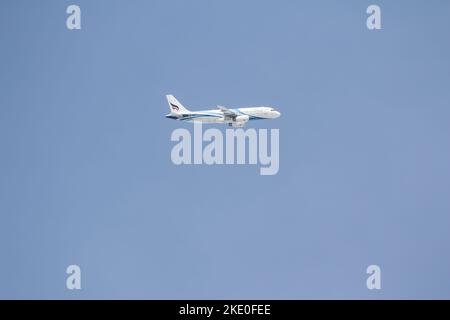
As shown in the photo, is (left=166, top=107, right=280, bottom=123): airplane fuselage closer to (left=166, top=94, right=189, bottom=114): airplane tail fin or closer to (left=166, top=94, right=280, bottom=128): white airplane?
(left=166, top=94, right=280, bottom=128): white airplane

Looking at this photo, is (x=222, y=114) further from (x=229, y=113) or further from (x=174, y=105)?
(x=174, y=105)

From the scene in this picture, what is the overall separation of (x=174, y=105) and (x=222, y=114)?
289 inches

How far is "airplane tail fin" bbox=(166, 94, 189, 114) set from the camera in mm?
109562

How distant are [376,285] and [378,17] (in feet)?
101

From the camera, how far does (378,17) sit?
100 metres

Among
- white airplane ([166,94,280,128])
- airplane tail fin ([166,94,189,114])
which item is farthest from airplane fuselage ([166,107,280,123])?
airplane tail fin ([166,94,189,114])

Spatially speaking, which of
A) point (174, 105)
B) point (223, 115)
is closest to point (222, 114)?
point (223, 115)

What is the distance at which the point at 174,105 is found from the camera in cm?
11012

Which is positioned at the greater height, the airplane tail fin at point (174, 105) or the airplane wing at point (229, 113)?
the airplane tail fin at point (174, 105)

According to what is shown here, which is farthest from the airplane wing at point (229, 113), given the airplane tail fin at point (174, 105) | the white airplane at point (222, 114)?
the airplane tail fin at point (174, 105)

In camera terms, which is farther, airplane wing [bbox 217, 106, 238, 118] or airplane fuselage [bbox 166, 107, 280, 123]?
airplane fuselage [bbox 166, 107, 280, 123]

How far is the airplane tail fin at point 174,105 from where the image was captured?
10956 cm

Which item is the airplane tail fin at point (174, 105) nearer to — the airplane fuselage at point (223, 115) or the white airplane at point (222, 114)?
the white airplane at point (222, 114)
